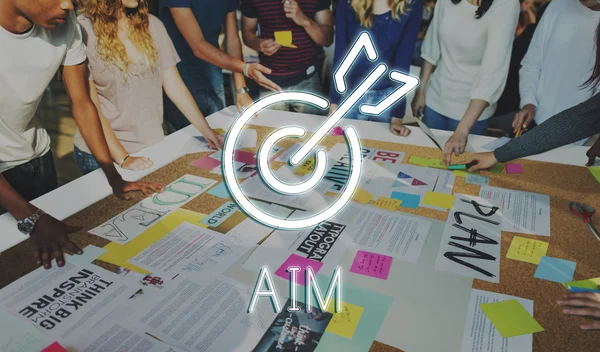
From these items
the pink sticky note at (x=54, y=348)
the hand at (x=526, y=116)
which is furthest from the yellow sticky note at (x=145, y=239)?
the hand at (x=526, y=116)

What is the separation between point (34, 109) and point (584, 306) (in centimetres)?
171

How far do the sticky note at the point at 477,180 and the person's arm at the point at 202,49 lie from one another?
1073 millimetres

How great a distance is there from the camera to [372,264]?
995 millimetres

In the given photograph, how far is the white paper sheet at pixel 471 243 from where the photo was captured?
0.97 m

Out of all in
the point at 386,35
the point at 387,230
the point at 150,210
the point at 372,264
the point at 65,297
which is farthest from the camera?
the point at 386,35

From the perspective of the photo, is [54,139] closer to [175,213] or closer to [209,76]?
[209,76]

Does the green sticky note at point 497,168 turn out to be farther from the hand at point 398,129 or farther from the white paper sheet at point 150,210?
the white paper sheet at point 150,210

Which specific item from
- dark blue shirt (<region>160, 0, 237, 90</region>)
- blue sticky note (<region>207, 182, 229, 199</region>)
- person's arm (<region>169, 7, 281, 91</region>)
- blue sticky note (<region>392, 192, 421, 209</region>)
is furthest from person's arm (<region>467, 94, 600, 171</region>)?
dark blue shirt (<region>160, 0, 237, 90</region>)

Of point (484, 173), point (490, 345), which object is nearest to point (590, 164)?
point (484, 173)

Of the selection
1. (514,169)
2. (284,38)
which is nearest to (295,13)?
(284,38)

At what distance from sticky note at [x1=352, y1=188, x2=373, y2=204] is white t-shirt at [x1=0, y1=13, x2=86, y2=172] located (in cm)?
105

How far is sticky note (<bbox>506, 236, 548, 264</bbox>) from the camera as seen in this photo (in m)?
1.01

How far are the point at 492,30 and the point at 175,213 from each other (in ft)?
4.86

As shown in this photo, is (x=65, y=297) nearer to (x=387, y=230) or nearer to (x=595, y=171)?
(x=387, y=230)
